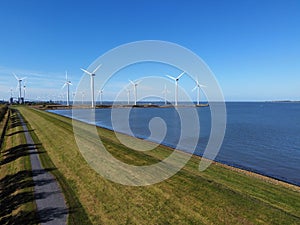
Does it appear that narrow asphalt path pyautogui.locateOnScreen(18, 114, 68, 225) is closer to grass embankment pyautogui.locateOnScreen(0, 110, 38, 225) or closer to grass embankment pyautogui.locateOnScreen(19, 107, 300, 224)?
grass embankment pyautogui.locateOnScreen(0, 110, 38, 225)

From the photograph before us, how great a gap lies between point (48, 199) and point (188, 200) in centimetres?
707

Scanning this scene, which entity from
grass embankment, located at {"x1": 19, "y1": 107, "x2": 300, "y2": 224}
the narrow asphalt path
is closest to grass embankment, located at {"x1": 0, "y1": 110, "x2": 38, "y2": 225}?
the narrow asphalt path

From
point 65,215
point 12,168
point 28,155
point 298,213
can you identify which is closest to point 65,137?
point 28,155

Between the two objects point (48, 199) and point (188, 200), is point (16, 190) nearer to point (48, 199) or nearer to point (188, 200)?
point (48, 199)

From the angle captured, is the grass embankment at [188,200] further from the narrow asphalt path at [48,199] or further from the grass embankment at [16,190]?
the grass embankment at [16,190]

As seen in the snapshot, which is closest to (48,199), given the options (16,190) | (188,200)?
(16,190)

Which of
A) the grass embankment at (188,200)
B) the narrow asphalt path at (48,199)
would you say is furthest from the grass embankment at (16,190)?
the grass embankment at (188,200)

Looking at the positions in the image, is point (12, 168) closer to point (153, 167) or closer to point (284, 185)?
point (153, 167)

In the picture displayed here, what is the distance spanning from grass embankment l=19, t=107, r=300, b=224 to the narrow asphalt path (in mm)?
934

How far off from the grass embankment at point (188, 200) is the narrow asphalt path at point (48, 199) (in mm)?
934

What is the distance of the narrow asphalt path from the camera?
35.7 feet

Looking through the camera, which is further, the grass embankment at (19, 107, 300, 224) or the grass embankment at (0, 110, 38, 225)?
the grass embankment at (0, 110, 38, 225)

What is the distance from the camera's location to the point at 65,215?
1112 cm

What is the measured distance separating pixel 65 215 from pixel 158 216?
13.4 ft
